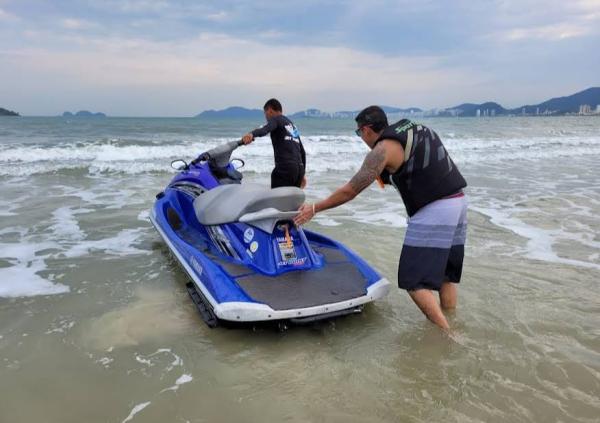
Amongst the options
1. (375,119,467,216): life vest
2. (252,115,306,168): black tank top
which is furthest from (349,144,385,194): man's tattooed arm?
(252,115,306,168): black tank top

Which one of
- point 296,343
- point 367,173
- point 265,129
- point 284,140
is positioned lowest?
point 296,343

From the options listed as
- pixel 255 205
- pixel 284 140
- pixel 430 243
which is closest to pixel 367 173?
pixel 430 243

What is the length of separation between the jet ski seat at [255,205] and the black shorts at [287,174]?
4.83 ft

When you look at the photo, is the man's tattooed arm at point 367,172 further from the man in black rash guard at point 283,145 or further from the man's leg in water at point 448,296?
the man in black rash guard at point 283,145

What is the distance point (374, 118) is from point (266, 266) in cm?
134

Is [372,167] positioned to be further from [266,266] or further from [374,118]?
[266,266]

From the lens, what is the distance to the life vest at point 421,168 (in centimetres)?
318

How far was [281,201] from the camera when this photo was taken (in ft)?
11.9

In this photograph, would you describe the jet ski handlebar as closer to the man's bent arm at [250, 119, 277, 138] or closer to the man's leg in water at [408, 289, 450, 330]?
the man's bent arm at [250, 119, 277, 138]

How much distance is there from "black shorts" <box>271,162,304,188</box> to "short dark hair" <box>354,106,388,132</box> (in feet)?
7.55

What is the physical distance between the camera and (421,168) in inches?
127

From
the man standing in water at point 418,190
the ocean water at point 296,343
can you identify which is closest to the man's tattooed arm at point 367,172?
the man standing in water at point 418,190

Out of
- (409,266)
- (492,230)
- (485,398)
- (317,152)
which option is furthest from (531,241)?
(317,152)

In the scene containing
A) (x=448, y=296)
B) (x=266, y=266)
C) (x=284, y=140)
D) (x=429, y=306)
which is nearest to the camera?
(x=429, y=306)
